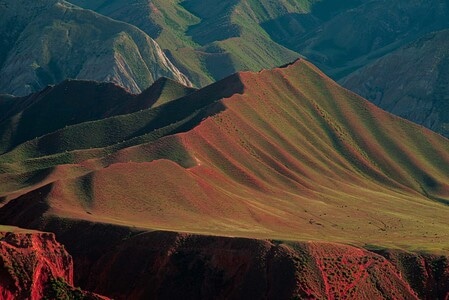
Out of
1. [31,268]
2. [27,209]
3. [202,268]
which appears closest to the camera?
[31,268]

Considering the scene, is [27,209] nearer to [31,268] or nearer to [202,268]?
[202,268]

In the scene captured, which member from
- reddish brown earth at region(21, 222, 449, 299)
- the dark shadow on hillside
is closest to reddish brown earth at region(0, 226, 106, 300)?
reddish brown earth at region(21, 222, 449, 299)

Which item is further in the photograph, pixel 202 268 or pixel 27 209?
pixel 27 209

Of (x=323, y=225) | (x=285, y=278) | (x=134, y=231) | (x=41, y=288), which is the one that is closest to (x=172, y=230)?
(x=134, y=231)

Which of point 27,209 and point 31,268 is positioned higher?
point 31,268

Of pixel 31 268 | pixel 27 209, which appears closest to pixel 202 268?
pixel 27 209

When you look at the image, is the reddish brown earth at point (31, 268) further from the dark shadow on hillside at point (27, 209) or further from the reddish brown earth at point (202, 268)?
the dark shadow on hillside at point (27, 209)

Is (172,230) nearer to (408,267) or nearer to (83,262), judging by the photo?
(83,262)

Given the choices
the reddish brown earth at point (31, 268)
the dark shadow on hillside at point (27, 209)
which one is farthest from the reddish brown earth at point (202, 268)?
the reddish brown earth at point (31, 268)

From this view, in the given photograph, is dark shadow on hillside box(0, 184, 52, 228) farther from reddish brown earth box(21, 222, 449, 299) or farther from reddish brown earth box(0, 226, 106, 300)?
reddish brown earth box(0, 226, 106, 300)
